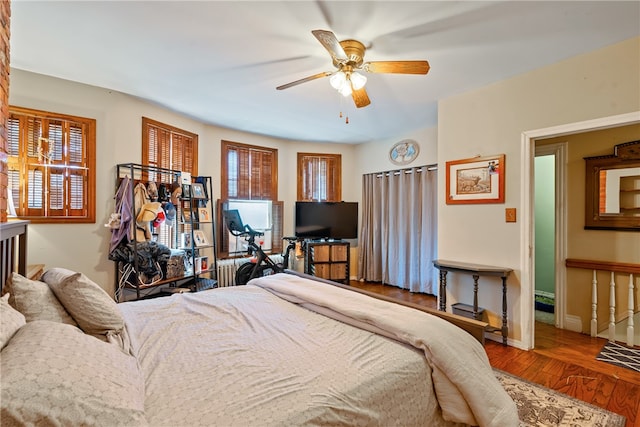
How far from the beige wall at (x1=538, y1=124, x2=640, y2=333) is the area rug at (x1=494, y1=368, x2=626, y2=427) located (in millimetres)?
1713

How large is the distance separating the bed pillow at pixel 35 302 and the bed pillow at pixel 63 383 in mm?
318

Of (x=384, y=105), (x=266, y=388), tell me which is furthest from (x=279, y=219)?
(x=266, y=388)

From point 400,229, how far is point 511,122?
237 centimetres

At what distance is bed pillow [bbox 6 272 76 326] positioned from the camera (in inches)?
48.8

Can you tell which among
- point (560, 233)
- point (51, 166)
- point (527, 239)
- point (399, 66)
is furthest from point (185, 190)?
point (560, 233)

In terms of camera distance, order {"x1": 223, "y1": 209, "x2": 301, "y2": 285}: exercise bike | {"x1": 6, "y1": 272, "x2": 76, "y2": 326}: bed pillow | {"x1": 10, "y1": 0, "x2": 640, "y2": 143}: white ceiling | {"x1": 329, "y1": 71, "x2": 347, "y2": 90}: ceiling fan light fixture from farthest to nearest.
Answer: {"x1": 223, "y1": 209, "x2": 301, "y2": 285}: exercise bike
{"x1": 329, "y1": 71, "x2": 347, "y2": 90}: ceiling fan light fixture
{"x1": 10, "y1": 0, "x2": 640, "y2": 143}: white ceiling
{"x1": 6, "y1": 272, "x2": 76, "y2": 326}: bed pillow

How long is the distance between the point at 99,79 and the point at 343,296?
3118 mm

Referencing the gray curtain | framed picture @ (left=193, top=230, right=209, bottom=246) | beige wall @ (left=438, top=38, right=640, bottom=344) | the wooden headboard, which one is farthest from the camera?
the gray curtain

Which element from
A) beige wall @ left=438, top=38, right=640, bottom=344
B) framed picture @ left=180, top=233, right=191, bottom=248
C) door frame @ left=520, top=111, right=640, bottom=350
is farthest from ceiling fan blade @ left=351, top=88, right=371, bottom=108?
framed picture @ left=180, top=233, right=191, bottom=248

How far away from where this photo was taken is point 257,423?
85 cm

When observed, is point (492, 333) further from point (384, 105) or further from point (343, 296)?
point (384, 105)

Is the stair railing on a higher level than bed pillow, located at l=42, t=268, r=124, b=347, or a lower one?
lower

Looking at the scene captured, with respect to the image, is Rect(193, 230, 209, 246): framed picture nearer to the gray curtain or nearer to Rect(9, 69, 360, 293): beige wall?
Rect(9, 69, 360, 293): beige wall

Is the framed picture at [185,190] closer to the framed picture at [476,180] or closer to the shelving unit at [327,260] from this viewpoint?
the shelving unit at [327,260]
